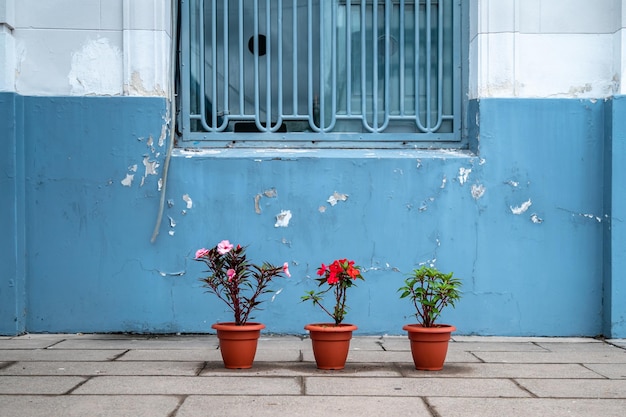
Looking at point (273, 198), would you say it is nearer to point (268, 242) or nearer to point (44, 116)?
point (268, 242)

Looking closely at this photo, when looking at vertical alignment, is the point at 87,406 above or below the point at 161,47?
below

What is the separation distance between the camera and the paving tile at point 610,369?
540 centimetres

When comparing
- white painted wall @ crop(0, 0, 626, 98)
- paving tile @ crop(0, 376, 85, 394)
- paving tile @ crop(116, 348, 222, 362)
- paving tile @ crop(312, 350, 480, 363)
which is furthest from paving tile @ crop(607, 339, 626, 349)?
paving tile @ crop(0, 376, 85, 394)

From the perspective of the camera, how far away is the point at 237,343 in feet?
17.9

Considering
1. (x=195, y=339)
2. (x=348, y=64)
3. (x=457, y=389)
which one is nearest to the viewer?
(x=457, y=389)

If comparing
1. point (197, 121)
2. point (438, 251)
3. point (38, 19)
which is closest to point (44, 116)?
point (38, 19)

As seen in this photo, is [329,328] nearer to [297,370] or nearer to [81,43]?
[297,370]

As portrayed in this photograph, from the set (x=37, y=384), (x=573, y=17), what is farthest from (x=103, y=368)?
(x=573, y=17)

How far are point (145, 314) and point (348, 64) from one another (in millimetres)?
2639

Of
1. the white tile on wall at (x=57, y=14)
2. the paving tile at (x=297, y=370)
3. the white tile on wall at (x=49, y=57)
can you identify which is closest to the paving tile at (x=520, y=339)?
the paving tile at (x=297, y=370)

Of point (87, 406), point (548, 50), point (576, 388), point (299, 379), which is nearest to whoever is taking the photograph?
point (87, 406)

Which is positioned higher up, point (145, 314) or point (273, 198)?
point (273, 198)

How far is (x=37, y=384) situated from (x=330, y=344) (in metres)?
1.73

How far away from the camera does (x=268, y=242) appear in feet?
23.2
